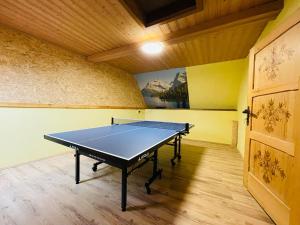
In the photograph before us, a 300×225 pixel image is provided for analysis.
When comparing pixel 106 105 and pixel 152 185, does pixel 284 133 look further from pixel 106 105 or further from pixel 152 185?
pixel 106 105

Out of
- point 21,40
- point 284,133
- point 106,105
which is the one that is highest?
point 21,40

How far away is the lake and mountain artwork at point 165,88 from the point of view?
5252mm

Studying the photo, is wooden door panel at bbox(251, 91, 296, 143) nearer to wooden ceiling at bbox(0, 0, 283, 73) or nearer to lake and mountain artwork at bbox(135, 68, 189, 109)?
wooden ceiling at bbox(0, 0, 283, 73)

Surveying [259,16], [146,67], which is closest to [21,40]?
[146,67]

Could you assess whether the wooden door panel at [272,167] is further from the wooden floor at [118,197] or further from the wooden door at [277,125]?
the wooden floor at [118,197]

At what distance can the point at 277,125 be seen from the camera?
1.62 m

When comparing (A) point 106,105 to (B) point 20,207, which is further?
(A) point 106,105

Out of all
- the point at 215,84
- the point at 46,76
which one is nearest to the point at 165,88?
the point at 215,84

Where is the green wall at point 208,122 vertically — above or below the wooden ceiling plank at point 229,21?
below

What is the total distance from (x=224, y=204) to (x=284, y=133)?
1.06 meters

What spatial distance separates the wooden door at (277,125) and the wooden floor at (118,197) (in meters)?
0.27

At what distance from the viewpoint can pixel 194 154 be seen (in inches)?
148

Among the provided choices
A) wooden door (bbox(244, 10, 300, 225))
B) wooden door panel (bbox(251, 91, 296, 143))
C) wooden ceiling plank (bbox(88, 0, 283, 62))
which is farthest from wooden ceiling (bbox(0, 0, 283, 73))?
wooden door panel (bbox(251, 91, 296, 143))

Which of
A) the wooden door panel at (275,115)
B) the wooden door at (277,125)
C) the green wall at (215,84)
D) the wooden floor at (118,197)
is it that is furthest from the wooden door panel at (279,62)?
the green wall at (215,84)
